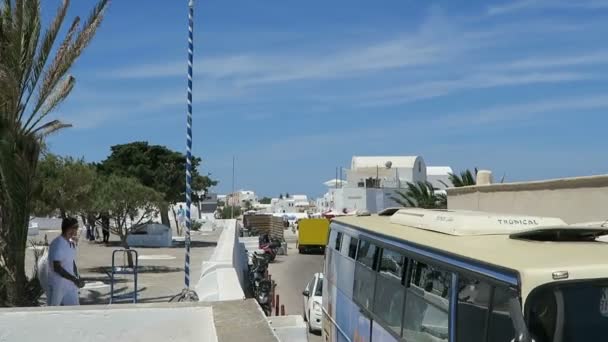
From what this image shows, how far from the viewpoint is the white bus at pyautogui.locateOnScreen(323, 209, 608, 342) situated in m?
3.57

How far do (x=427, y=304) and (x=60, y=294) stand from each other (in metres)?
5.67

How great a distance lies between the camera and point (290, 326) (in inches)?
501

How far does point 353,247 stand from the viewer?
830cm

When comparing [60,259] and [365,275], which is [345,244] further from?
[60,259]

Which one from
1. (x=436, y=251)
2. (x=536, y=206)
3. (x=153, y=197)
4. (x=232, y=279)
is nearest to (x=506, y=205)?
(x=536, y=206)

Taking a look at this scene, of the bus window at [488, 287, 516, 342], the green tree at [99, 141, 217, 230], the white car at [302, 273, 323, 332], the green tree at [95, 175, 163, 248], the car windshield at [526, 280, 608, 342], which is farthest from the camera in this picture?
the green tree at [99, 141, 217, 230]

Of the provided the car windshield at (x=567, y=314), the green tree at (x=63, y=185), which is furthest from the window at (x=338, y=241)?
the green tree at (x=63, y=185)

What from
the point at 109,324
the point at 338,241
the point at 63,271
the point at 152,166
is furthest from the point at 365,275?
the point at 152,166

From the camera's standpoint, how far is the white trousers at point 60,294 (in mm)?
9055

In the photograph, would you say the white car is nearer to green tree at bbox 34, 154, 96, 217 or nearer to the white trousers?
the white trousers

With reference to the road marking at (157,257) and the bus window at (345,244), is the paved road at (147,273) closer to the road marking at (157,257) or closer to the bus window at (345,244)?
the road marking at (157,257)

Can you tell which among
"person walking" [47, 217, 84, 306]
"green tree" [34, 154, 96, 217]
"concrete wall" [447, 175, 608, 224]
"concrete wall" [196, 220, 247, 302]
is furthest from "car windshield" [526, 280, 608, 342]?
"green tree" [34, 154, 96, 217]

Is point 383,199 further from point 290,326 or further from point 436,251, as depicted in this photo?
point 436,251

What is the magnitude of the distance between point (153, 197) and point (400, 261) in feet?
94.6
